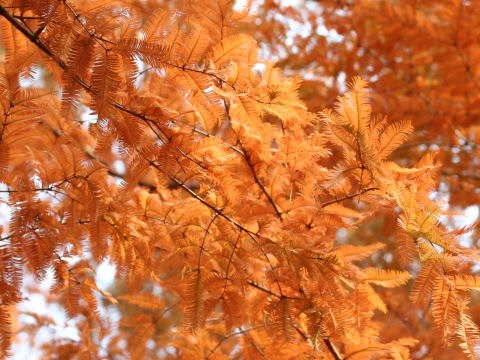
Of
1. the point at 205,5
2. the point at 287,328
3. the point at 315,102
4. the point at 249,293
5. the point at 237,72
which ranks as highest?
the point at 315,102

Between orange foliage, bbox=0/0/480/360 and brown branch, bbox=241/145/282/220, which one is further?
brown branch, bbox=241/145/282/220

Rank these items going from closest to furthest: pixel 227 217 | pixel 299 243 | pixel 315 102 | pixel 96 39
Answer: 1. pixel 96 39
2. pixel 299 243
3. pixel 227 217
4. pixel 315 102

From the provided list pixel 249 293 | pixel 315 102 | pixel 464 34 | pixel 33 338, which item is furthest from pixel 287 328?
pixel 464 34

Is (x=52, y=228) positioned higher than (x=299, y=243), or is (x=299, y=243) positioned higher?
(x=52, y=228)

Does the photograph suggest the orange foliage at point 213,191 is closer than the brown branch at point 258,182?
Yes

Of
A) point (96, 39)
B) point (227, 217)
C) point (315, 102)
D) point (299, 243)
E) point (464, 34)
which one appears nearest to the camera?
point (96, 39)

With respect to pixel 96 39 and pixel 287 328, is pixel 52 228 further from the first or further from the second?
pixel 287 328

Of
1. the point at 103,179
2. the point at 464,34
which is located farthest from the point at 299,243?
the point at 464,34

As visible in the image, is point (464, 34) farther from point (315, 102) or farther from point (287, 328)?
point (287, 328)

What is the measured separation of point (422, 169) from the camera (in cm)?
126

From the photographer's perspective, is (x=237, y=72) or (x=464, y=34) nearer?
(x=237, y=72)

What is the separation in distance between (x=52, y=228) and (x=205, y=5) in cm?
91

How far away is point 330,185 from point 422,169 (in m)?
0.31

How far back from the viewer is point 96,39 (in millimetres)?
1095
